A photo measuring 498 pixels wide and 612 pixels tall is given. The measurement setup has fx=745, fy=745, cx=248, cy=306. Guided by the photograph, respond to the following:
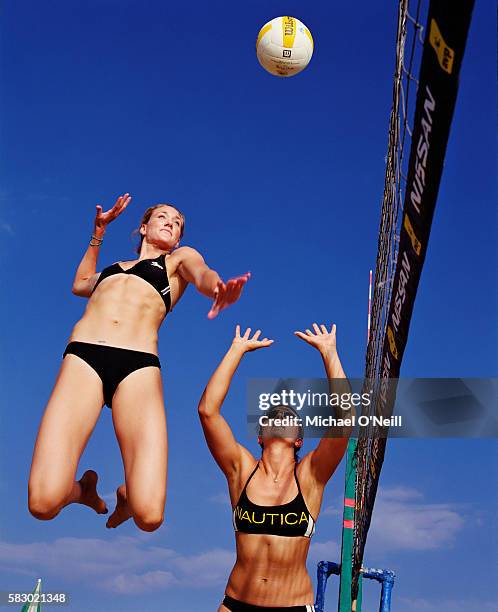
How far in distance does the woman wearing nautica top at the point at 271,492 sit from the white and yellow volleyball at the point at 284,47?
2977 millimetres

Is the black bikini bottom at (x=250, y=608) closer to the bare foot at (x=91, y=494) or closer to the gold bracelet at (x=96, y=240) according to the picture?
the bare foot at (x=91, y=494)

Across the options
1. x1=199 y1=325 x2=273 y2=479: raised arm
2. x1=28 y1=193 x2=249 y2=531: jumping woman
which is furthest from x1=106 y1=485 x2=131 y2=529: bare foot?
x1=199 y1=325 x2=273 y2=479: raised arm

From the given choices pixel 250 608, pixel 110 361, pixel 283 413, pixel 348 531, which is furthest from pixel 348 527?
pixel 110 361

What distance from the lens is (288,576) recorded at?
5465 millimetres

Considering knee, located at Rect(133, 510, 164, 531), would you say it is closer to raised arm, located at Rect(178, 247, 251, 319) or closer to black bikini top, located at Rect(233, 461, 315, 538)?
black bikini top, located at Rect(233, 461, 315, 538)

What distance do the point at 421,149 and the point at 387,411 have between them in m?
4.37

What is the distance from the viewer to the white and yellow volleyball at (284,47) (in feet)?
24.6

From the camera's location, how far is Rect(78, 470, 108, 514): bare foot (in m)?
5.57

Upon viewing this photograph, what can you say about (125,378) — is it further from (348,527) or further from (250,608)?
(348,527)

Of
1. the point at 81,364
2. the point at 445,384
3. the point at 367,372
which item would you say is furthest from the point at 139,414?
the point at 367,372

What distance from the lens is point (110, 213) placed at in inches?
254

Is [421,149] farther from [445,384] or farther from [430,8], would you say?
[445,384]

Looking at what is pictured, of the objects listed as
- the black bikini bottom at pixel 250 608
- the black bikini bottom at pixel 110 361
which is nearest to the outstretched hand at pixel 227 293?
the black bikini bottom at pixel 110 361

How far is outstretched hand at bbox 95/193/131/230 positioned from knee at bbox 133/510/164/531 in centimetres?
264
